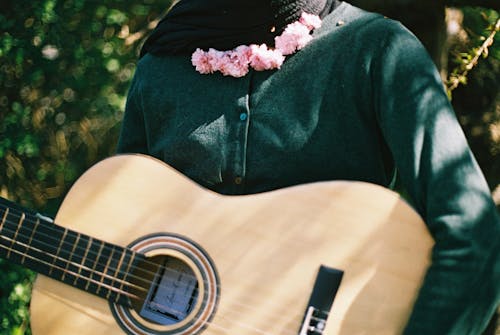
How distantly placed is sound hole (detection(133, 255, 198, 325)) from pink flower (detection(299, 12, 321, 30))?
74 cm

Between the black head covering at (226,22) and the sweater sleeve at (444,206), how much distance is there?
1.33 ft

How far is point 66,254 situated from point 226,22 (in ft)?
2.67

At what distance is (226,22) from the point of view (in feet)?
6.68

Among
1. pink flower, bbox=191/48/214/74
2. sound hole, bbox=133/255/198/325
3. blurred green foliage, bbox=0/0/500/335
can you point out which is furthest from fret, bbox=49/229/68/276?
blurred green foliage, bbox=0/0/500/335

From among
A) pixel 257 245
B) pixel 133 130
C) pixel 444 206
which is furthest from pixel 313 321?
pixel 133 130

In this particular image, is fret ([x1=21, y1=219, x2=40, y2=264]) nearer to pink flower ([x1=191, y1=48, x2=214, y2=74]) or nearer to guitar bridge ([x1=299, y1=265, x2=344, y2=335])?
pink flower ([x1=191, y1=48, x2=214, y2=74])

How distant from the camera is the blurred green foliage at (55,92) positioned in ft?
11.3

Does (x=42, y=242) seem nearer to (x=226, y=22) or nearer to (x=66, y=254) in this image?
(x=66, y=254)

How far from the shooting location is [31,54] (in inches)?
138

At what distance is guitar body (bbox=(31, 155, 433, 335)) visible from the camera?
1644 millimetres

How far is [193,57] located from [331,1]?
17.2 inches

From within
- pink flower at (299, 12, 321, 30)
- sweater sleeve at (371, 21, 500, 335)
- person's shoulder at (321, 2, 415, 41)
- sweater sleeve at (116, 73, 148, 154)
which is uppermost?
person's shoulder at (321, 2, 415, 41)

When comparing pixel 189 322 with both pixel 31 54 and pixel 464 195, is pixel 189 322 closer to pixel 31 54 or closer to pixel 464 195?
pixel 464 195

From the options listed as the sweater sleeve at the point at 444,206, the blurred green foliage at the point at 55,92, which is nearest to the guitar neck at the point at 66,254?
the sweater sleeve at the point at 444,206
